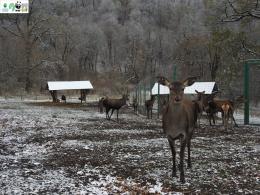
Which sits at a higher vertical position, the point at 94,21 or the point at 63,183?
the point at 94,21

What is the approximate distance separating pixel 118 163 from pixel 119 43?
98806 millimetres

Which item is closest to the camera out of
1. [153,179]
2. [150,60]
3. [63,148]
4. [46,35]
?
[153,179]

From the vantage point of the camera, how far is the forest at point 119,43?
2767 cm

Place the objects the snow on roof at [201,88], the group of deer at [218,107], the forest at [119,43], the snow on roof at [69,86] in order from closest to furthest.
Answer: the group of deer at [218,107] → the snow on roof at [201,88] → the forest at [119,43] → the snow on roof at [69,86]

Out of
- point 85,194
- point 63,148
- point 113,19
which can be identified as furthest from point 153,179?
point 113,19

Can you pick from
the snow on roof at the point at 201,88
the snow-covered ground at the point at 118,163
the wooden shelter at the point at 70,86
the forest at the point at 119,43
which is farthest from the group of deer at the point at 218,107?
the wooden shelter at the point at 70,86

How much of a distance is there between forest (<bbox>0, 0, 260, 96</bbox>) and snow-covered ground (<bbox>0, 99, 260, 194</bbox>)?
30.5 ft

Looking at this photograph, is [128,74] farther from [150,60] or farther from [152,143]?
[152,143]

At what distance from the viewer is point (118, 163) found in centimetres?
934

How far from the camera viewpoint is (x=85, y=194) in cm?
685

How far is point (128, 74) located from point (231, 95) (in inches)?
2414

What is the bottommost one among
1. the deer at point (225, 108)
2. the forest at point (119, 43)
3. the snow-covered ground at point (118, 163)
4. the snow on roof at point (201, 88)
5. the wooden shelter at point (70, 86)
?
the snow-covered ground at point (118, 163)

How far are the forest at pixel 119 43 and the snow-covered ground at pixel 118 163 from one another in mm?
9300

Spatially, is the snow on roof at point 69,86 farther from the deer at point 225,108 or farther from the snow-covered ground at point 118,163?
the snow-covered ground at point 118,163
